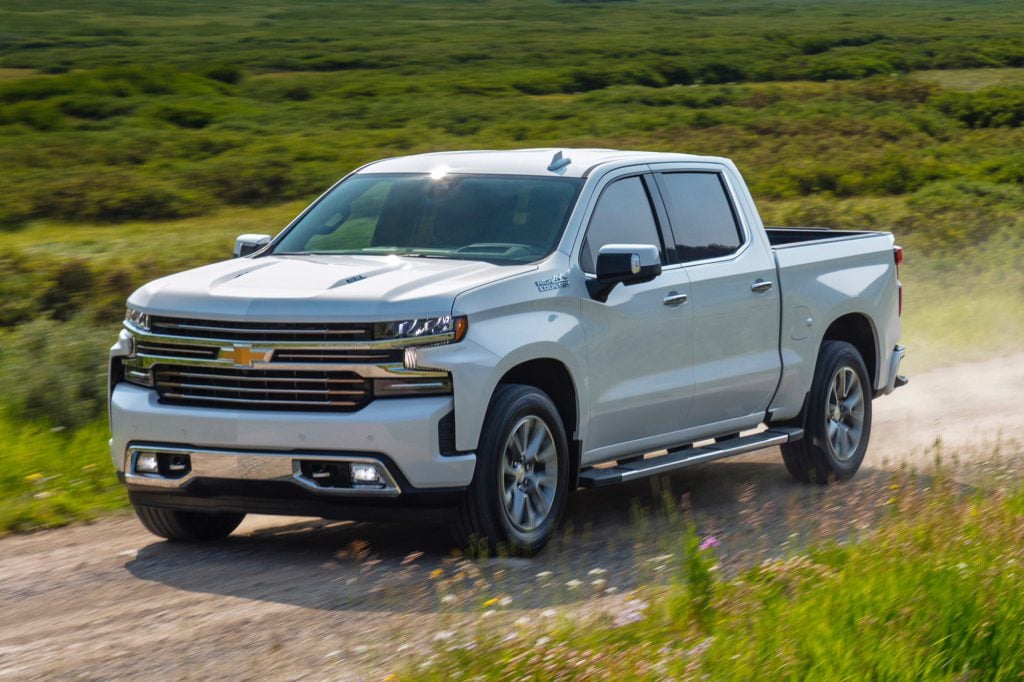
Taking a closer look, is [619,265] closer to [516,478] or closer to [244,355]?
[516,478]

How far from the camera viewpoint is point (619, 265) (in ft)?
24.0

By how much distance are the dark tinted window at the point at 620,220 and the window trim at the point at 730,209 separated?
0.15m

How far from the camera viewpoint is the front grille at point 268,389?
6.61 metres

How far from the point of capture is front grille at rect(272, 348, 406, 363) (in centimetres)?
654

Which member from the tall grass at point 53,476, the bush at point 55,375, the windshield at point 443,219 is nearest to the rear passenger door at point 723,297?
the windshield at point 443,219

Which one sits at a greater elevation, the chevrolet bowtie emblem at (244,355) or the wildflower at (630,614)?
the chevrolet bowtie emblem at (244,355)

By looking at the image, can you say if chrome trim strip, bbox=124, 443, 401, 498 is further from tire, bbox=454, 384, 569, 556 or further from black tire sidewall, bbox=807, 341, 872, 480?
black tire sidewall, bbox=807, 341, 872, 480

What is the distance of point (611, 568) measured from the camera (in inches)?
273

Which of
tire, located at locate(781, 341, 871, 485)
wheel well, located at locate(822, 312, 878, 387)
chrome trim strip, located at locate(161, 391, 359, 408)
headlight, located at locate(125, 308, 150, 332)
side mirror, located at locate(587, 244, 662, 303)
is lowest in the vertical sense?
tire, located at locate(781, 341, 871, 485)

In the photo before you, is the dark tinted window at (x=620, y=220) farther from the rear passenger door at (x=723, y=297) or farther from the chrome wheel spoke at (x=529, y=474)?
the chrome wheel spoke at (x=529, y=474)

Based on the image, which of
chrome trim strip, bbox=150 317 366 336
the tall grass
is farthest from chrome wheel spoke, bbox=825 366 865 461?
the tall grass

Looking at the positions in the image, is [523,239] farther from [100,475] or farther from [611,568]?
[100,475]

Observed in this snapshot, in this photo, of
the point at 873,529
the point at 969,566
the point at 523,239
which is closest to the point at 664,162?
the point at 523,239

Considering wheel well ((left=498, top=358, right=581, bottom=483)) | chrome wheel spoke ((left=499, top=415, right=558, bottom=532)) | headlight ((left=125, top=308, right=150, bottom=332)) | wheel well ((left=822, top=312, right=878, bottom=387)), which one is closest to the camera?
chrome wheel spoke ((left=499, top=415, right=558, bottom=532))
